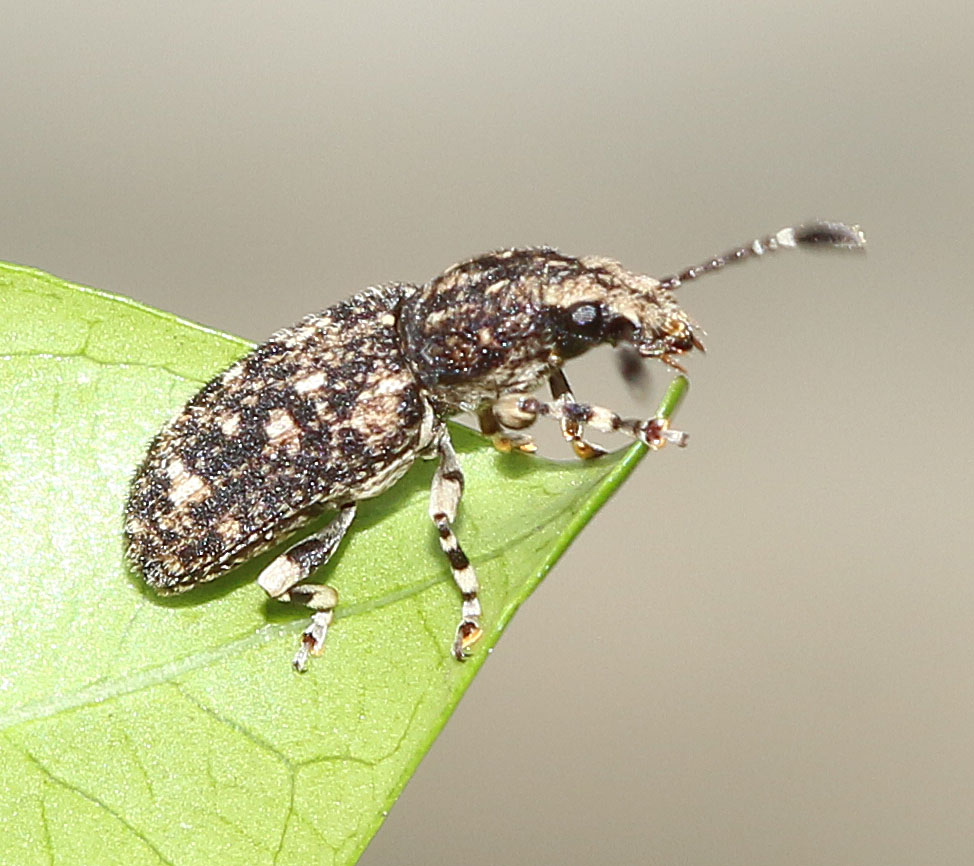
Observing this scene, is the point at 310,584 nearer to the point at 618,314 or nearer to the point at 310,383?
the point at 310,383

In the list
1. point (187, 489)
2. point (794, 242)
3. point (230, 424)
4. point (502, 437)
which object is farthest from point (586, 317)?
point (187, 489)

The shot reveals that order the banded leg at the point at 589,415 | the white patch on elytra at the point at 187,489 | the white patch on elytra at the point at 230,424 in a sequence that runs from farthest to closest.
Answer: the white patch on elytra at the point at 230,424 → the white patch on elytra at the point at 187,489 → the banded leg at the point at 589,415

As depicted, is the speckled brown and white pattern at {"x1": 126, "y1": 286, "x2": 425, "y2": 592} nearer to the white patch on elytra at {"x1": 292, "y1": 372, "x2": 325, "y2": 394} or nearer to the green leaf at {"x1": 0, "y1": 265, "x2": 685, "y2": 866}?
the white patch on elytra at {"x1": 292, "y1": 372, "x2": 325, "y2": 394}

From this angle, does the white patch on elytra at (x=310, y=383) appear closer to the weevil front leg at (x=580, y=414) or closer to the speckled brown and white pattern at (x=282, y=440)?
the speckled brown and white pattern at (x=282, y=440)

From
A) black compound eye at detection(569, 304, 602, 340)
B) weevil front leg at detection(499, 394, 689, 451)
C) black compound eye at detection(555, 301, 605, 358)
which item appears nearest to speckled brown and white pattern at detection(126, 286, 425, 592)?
weevil front leg at detection(499, 394, 689, 451)

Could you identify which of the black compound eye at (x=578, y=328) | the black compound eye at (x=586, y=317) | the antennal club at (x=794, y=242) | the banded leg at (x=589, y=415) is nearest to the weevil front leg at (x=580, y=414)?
the banded leg at (x=589, y=415)

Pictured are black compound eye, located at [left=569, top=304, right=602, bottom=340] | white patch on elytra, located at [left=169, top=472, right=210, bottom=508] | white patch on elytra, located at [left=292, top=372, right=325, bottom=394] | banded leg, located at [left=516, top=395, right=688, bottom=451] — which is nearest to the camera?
banded leg, located at [left=516, top=395, right=688, bottom=451]
